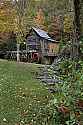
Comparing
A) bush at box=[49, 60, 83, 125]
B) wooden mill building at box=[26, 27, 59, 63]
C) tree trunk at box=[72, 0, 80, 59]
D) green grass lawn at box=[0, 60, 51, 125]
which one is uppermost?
tree trunk at box=[72, 0, 80, 59]

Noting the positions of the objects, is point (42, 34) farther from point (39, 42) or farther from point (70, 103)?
point (70, 103)

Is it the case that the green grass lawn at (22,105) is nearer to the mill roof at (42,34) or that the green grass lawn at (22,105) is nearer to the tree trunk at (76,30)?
the tree trunk at (76,30)

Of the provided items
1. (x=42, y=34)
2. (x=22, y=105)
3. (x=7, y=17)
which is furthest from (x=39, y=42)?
(x=22, y=105)

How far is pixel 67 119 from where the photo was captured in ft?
20.2

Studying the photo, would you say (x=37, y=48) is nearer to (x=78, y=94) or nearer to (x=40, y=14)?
(x=40, y=14)

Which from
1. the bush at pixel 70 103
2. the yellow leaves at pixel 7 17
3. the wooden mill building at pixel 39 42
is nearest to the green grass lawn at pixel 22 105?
the bush at pixel 70 103

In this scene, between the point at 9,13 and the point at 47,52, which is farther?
the point at 47,52

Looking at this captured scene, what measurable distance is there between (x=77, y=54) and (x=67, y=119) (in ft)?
12.8

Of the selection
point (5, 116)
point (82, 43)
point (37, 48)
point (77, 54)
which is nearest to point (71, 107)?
point (82, 43)

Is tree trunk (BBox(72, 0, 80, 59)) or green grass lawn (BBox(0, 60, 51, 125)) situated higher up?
tree trunk (BBox(72, 0, 80, 59))

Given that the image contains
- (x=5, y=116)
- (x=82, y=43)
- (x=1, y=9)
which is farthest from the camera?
(x=1, y=9)

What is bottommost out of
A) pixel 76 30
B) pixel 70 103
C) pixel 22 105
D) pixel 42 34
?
pixel 42 34

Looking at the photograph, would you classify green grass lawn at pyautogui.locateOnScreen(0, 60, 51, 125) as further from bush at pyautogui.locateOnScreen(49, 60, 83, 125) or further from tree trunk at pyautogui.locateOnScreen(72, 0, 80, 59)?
tree trunk at pyautogui.locateOnScreen(72, 0, 80, 59)

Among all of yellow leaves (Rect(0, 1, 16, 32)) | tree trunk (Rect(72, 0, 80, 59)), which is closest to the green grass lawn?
tree trunk (Rect(72, 0, 80, 59))
